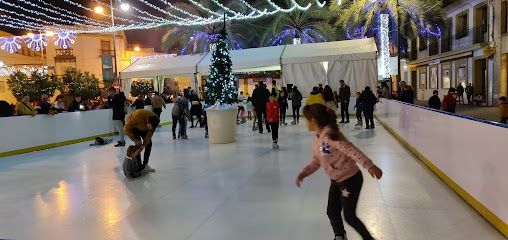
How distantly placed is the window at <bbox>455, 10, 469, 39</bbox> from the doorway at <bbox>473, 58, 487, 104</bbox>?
2568 millimetres

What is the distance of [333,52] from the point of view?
17531 mm

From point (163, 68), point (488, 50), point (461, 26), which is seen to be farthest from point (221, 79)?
point (461, 26)

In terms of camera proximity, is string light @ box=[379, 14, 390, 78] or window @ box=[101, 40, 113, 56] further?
window @ box=[101, 40, 113, 56]

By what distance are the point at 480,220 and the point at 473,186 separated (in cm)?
45

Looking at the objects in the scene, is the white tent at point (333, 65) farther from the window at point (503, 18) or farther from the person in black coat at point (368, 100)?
the window at point (503, 18)

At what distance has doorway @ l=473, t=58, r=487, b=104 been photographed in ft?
76.9

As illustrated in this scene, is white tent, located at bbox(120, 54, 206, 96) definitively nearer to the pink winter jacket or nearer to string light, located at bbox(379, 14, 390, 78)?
string light, located at bbox(379, 14, 390, 78)

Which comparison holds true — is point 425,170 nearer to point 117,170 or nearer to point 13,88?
point 117,170

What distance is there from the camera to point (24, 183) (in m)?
6.20

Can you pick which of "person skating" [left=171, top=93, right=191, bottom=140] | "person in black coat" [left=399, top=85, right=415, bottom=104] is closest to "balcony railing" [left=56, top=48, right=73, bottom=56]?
"person skating" [left=171, top=93, right=191, bottom=140]

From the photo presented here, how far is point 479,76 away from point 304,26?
37.5 ft

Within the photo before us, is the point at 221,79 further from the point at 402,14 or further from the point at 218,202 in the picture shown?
the point at 402,14

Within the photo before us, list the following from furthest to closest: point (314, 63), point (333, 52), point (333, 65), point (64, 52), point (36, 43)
A: 1. point (64, 52)
2. point (36, 43)
3. point (314, 63)
4. point (333, 65)
5. point (333, 52)

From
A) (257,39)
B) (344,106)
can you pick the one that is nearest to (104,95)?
(257,39)
